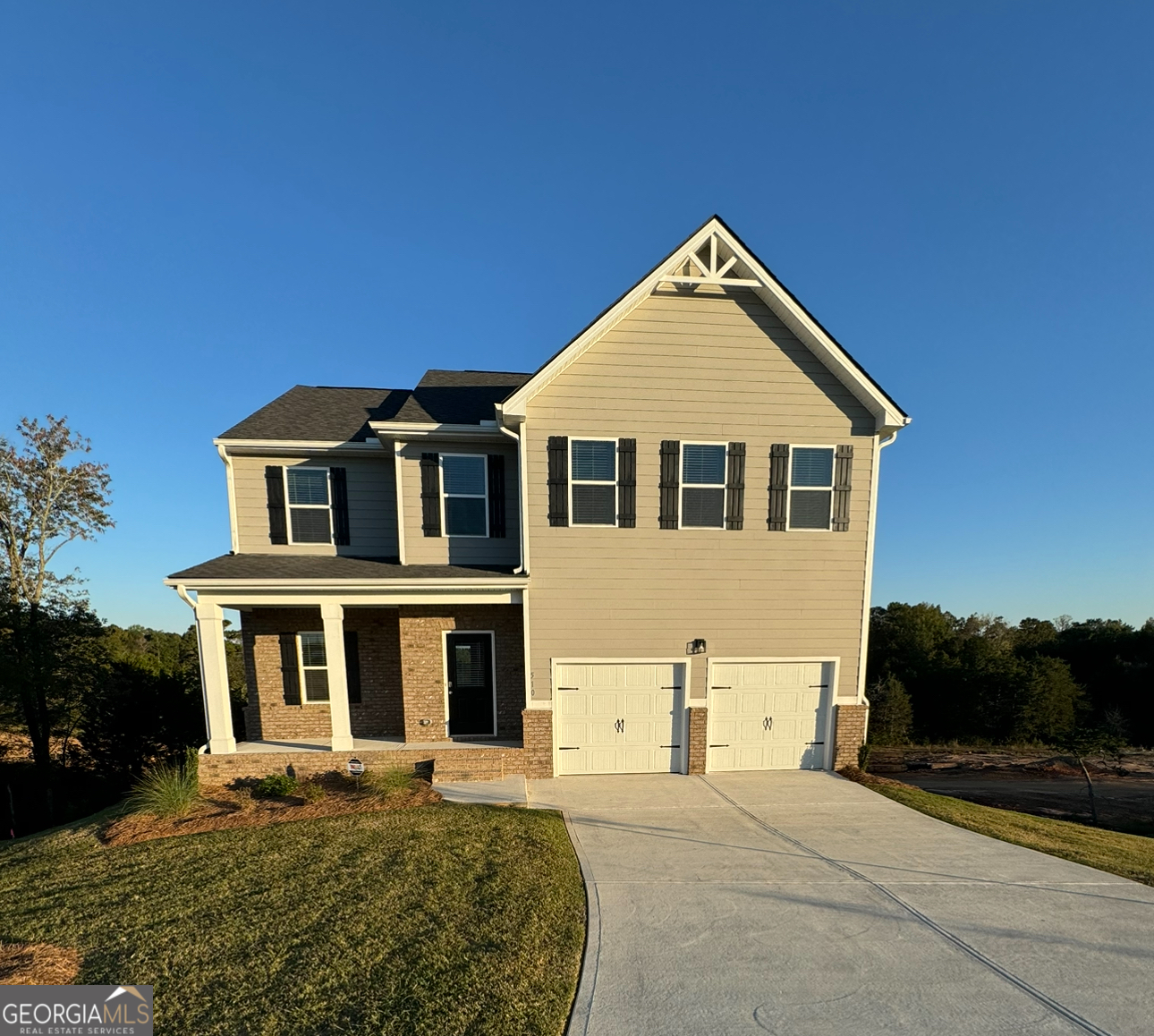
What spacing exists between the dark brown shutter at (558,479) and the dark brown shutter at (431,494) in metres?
2.30

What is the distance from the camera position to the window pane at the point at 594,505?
868 cm

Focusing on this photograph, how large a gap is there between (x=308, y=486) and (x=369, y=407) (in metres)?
2.44

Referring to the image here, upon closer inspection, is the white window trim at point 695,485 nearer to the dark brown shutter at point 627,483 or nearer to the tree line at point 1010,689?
the dark brown shutter at point 627,483

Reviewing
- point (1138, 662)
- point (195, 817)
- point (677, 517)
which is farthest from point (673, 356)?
point (1138, 662)

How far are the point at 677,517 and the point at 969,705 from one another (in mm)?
25360

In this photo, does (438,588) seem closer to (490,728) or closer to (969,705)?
(490,728)

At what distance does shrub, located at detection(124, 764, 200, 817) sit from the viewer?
7.05 metres

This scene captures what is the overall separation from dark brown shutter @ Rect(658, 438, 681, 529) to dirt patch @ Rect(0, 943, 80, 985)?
8284mm

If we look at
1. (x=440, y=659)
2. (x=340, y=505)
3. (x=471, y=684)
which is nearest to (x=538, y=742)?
(x=471, y=684)

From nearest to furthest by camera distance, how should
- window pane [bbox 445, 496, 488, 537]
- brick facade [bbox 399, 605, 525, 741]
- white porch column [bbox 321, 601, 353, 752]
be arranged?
white porch column [bbox 321, 601, 353, 752] < brick facade [bbox 399, 605, 525, 741] < window pane [bbox 445, 496, 488, 537]

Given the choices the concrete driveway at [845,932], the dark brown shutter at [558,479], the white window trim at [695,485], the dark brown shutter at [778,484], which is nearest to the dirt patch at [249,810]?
the concrete driveway at [845,932]

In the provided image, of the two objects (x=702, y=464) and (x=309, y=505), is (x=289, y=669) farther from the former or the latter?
(x=702, y=464)

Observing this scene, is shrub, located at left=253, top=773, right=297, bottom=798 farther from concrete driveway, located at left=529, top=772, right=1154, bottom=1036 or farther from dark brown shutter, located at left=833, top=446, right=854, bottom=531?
dark brown shutter, located at left=833, top=446, right=854, bottom=531

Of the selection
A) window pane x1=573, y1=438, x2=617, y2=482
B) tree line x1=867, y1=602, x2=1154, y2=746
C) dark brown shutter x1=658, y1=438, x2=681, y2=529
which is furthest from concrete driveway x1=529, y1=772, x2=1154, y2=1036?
tree line x1=867, y1=602, x2=1154, y2=746
